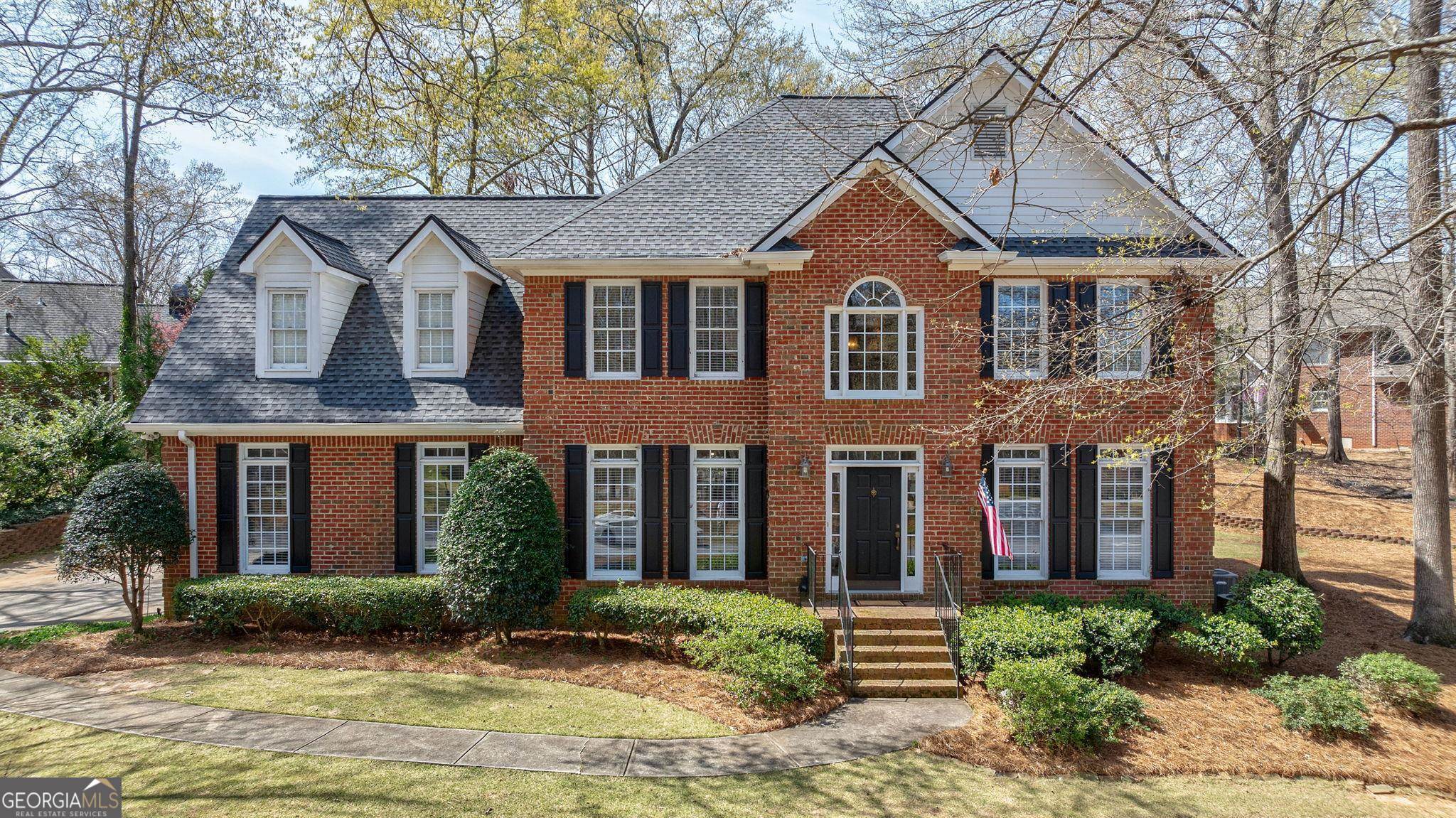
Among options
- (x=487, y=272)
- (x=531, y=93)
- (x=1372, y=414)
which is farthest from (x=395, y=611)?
(x=1372, y=414)

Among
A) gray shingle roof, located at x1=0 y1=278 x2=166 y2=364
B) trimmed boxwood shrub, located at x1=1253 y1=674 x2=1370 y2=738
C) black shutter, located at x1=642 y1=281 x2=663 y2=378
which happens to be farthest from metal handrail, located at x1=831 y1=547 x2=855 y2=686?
gray shingle roof, located at x1=0 y1=278 x2=166 y2=364

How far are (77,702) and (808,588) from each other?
988 centimetres

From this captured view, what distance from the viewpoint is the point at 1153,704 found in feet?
30.3

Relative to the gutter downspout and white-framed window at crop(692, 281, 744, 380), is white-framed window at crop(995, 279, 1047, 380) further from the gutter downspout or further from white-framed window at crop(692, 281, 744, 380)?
the gutter downspout

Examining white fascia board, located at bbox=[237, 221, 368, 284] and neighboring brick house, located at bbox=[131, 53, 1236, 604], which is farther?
white fascia board, located at bbox=[237, 221, 368, 284]

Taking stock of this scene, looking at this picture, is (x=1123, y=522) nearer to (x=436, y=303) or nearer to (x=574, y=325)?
(x=574, y=325)

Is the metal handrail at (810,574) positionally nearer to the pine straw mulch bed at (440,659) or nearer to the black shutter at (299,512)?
the pine straw mulch bed at (440,659)

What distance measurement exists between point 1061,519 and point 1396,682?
4494mm

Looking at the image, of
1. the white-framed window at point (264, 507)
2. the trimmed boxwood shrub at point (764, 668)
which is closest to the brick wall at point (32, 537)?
the white-framed window at point (264, 507)

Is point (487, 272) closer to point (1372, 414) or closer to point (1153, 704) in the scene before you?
point (1153, 704)

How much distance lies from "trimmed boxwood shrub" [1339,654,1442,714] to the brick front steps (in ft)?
17.7

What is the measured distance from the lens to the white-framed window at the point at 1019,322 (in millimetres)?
11367

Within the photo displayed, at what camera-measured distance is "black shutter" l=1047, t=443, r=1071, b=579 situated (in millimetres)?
11633

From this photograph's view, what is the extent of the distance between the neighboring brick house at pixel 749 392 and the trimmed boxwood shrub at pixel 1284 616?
984mm
